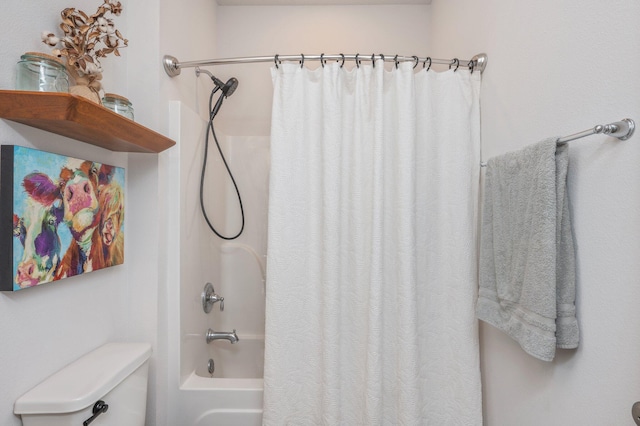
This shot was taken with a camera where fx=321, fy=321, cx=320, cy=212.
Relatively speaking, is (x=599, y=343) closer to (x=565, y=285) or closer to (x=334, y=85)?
(x=565, y=285)

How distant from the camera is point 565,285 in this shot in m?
0.86

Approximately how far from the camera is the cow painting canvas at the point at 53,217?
790mm

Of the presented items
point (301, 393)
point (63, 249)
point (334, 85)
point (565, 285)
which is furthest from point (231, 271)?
point (565, 285)

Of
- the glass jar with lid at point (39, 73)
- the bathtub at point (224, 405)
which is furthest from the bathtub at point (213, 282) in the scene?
the glass jar with lid at point (39, 73)

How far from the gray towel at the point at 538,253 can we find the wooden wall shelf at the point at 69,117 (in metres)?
1.20

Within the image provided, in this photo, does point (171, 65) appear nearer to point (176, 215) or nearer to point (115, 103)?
point (115, 103)

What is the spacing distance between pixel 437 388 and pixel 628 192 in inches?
39.4

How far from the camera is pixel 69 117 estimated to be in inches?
31.1

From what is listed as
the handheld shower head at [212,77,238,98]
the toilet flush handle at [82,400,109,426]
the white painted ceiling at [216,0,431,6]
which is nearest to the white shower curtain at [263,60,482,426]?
the handheld shower head at [212,77,238,98]

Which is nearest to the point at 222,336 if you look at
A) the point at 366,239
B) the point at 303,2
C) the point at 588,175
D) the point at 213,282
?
the point at 213,282

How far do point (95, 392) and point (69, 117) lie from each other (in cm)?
A: 73

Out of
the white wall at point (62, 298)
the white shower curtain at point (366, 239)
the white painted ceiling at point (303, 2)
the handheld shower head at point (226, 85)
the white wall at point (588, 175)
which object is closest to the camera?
the white wall at point (588, 175)

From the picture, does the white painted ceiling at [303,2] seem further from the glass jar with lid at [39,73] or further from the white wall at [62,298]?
the glass jar with lid at [39,73]

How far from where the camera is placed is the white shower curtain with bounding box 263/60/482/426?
1.30m
